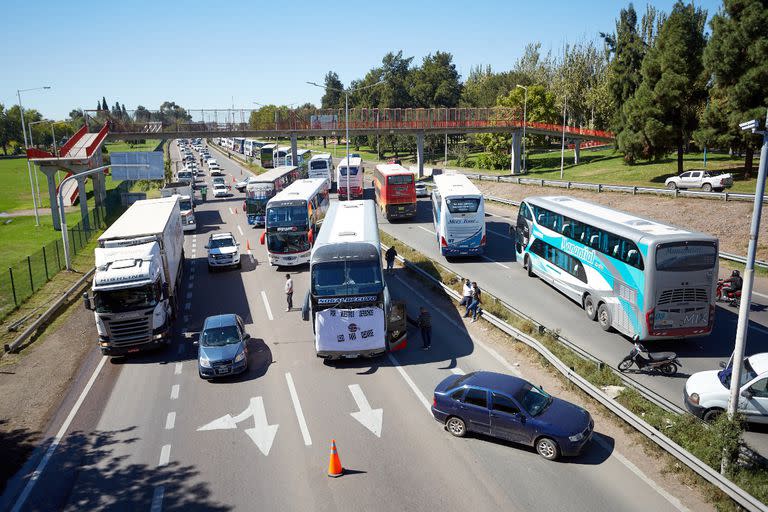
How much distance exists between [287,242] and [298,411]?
16591mm

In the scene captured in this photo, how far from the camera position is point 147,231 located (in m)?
23.3

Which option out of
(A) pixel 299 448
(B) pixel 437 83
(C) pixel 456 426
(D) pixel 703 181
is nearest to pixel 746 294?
(C) pixel 456 426

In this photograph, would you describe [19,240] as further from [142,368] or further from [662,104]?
[662,104]

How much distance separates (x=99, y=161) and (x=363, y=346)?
4469 centimetres

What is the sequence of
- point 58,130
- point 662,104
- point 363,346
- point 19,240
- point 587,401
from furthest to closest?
point 58,130
point 662,104
point 19,240
point 363,346
point 587,401

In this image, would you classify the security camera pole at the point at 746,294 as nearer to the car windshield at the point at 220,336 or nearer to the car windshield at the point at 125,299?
the car windshield at the point at 220,336

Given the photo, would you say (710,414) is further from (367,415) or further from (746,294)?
(367,415)

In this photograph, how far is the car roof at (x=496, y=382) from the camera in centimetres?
1377

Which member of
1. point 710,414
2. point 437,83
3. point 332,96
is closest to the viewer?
point 710,414

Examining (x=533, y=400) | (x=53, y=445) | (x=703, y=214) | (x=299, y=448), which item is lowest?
(x=53, y=445)

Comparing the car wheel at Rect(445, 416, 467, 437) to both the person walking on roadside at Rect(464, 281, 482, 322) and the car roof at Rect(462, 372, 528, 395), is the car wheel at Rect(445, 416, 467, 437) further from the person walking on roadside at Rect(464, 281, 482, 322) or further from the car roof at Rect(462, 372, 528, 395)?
the person walking on roadside at Rect(464, 281, 482, 322)

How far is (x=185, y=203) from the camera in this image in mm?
48000

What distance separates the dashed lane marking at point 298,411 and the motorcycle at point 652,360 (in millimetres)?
9696

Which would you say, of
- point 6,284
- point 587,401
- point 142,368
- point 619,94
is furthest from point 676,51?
point 6,284
